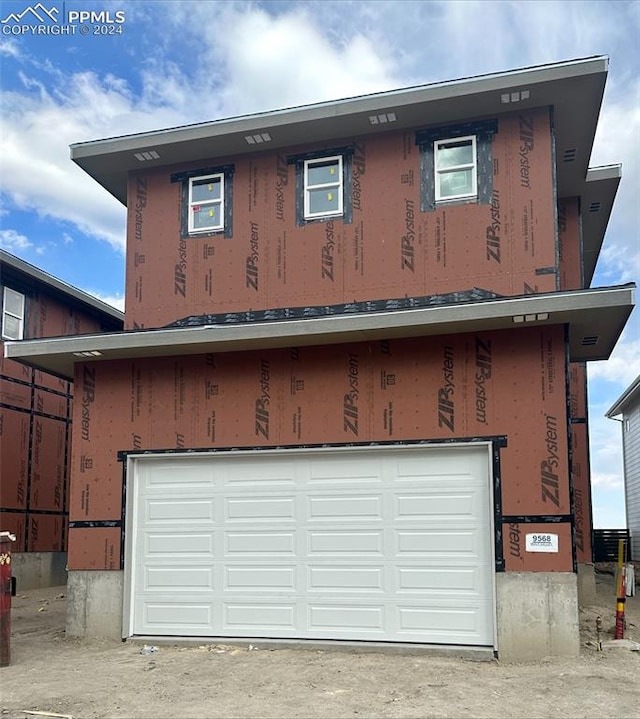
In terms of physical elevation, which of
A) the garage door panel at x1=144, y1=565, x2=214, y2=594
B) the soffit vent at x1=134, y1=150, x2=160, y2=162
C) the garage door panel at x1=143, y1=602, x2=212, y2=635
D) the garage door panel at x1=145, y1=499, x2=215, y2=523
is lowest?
the garage door panel at x1=143, y1=602, x2=212, y2=635

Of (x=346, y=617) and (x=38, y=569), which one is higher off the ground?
(x=346, y=617)

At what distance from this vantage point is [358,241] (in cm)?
1039

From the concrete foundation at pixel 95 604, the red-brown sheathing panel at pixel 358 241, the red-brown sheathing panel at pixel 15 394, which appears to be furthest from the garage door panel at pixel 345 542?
the red-brown sheathing panel at pixel 15 394

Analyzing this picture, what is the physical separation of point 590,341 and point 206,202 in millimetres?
5942

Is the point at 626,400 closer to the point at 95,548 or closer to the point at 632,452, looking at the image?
the point at 632,452

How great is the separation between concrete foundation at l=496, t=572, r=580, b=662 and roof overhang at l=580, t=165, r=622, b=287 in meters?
7.10

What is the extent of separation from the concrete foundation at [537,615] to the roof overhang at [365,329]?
2.96 m

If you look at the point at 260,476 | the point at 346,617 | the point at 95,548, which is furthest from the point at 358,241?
the point at 95,548

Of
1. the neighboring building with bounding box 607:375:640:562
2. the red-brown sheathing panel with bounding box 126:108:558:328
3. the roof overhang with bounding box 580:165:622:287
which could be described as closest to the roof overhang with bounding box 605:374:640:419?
the neighboring building with bounding box 607:375:640:562

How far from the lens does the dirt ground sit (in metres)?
6.68

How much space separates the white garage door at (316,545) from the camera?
9039 millimetres

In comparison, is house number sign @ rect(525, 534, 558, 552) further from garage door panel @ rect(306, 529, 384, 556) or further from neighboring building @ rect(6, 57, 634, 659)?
garage door panel @ rect(306, 529, 384, 556)

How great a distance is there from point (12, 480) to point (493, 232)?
37.6 feet

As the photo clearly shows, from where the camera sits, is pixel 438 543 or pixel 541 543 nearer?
pixel 541 543
